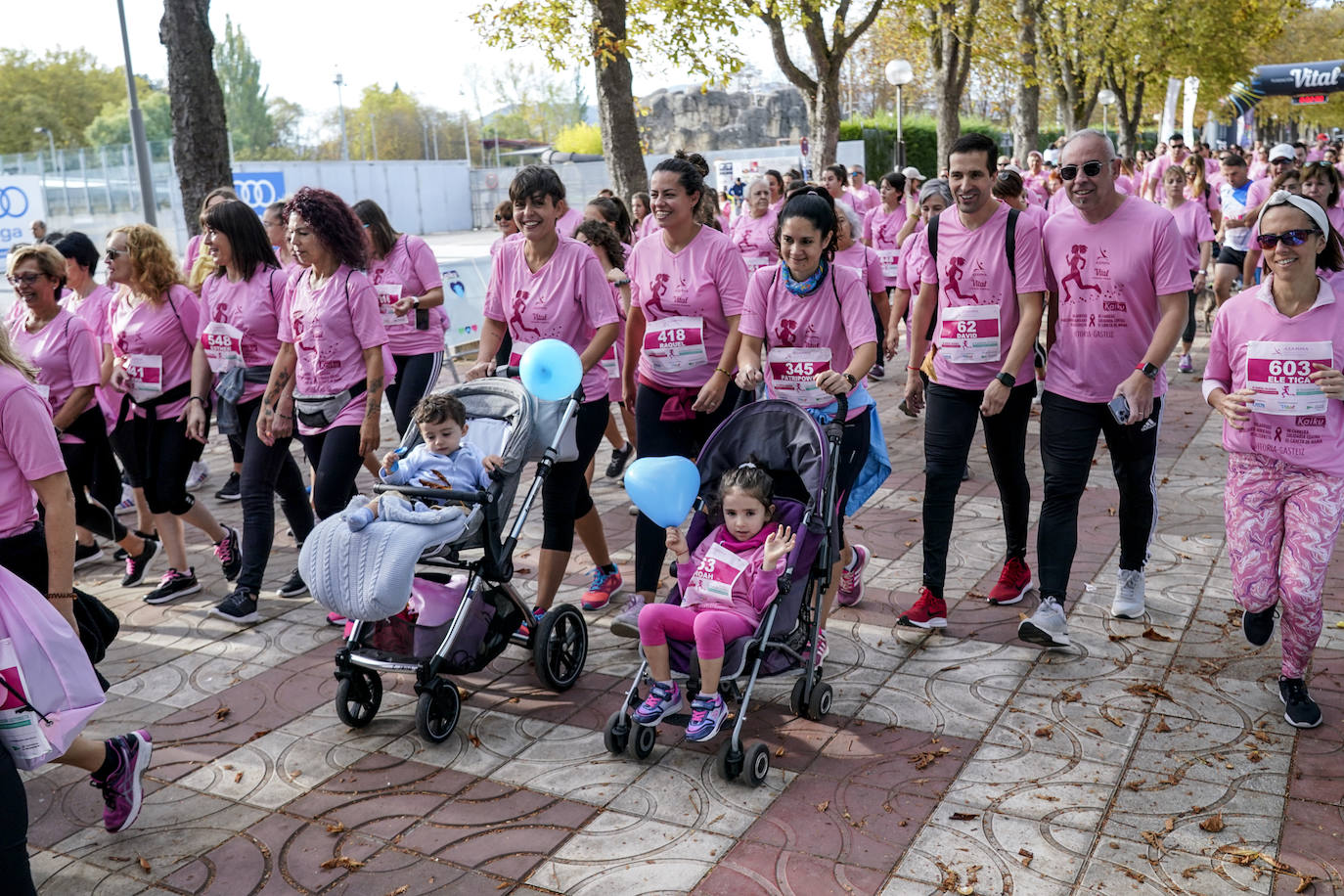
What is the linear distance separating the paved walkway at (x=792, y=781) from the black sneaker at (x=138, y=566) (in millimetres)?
1122

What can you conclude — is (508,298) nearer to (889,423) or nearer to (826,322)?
(826,322)

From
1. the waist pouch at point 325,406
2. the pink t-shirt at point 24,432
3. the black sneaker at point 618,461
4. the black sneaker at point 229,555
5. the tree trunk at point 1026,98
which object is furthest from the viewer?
the tree trunk at point 1026,98

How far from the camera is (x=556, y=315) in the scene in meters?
5.41

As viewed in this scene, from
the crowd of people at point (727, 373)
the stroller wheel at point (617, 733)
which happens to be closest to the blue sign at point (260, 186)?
the crowd of people at point (727, 373)

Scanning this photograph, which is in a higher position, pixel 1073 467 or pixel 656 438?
pixel 656 438

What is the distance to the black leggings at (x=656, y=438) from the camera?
17.6 ft

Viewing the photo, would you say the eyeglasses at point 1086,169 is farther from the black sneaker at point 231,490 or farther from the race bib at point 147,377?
the black sneaker at point 231,490

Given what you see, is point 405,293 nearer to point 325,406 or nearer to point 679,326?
point 325,406

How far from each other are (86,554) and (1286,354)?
6572 mm

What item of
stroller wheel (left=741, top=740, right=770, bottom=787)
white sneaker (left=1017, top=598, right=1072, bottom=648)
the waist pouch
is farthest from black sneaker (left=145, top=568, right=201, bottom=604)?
white sneaker (left=1017, top=598, right=1072, bottom=648)

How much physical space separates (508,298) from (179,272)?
212cm

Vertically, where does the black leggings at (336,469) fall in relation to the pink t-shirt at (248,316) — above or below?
below

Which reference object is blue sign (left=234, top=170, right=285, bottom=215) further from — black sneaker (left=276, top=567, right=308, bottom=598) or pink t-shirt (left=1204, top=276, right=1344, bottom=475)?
pink t-shirt (left=1204, top=276, right=1344, bottom=475)

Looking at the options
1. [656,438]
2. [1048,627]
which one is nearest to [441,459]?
[656,438]
